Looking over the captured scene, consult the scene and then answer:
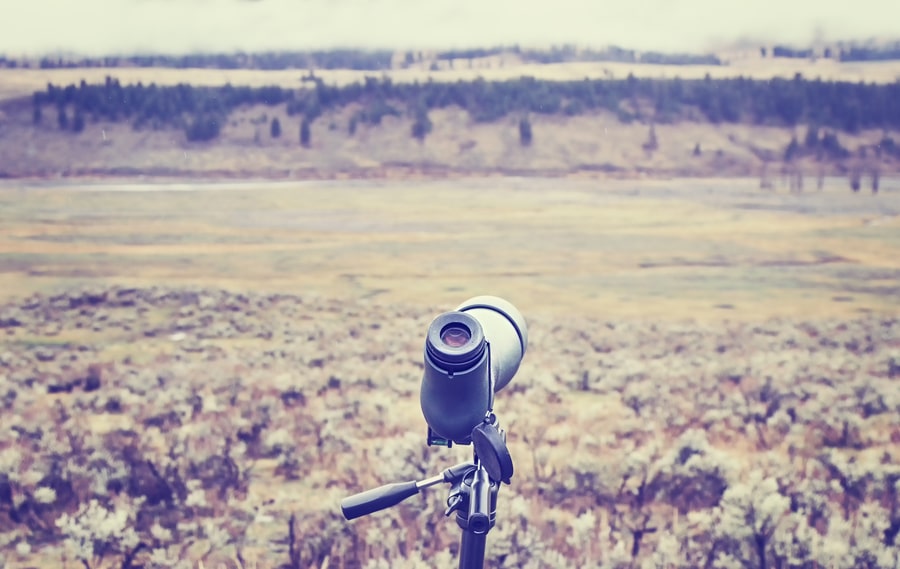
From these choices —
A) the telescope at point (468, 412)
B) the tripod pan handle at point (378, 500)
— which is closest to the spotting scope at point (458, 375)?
the telescope at point (468, 412)

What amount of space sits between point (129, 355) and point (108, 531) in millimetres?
3362

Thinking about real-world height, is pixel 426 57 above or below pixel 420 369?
above

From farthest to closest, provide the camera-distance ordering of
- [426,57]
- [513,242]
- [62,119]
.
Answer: [426,57], [513,242], [62,119]

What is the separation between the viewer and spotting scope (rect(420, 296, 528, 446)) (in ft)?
4.98

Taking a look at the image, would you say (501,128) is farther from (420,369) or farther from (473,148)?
(420,369)

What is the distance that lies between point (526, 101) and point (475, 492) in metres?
7.10

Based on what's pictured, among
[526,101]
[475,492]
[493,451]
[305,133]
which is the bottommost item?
[475,492]

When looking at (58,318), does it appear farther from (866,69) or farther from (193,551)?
(866,69)

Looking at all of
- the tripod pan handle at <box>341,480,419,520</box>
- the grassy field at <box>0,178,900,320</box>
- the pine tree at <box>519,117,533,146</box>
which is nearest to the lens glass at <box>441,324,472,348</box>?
the tripod pan handle at <box>341,480,419,520</box>

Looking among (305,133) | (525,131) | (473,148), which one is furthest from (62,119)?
(525,131)

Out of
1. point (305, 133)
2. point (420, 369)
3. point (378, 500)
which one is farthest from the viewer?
point (305, 133)

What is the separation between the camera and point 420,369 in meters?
6.64

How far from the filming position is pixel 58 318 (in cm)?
659

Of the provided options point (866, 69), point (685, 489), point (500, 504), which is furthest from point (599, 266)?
point (500, 504)
